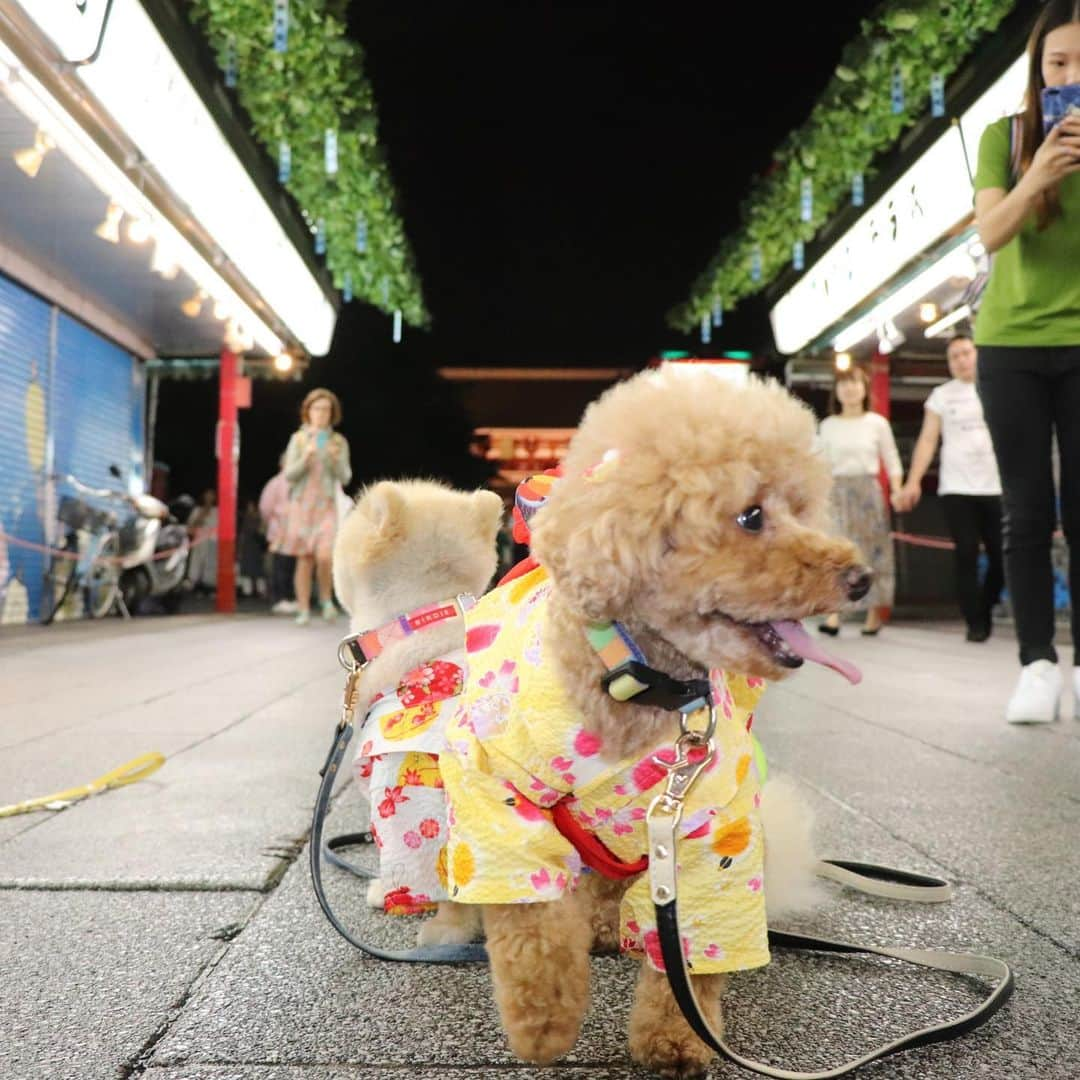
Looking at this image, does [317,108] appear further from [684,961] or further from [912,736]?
[684,961]

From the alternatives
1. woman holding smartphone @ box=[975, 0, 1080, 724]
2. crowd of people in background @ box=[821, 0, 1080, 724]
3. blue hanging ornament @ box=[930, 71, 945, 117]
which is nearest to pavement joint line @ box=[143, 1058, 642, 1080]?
crowd of people in background @ box=[821, 0, 1080, 724]

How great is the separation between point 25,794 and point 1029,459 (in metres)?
3.37

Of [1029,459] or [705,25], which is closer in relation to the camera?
[1029,459]

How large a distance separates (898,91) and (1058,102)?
559cm

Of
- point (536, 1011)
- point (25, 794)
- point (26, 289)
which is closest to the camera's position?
point (536, 1011)

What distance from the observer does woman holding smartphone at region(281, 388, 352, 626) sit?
871 cm

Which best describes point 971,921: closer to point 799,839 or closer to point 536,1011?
point 799,839

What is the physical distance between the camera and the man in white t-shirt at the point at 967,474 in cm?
713

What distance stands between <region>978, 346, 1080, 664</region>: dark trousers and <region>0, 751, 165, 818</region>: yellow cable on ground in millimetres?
2996

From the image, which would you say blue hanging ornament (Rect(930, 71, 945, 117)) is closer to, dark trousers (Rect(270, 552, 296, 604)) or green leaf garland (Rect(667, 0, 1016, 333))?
green leaf garland (Rect(667, 0, 1016, 333))

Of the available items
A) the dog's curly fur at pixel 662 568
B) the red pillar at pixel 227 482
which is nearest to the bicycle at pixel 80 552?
the red pillar at pixel 227 482

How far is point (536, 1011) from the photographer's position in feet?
3.88

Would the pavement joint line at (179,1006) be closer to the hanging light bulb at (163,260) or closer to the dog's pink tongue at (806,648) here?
the dog's pink tongue at (806,648)

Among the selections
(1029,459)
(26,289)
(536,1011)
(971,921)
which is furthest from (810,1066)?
(26,289)
